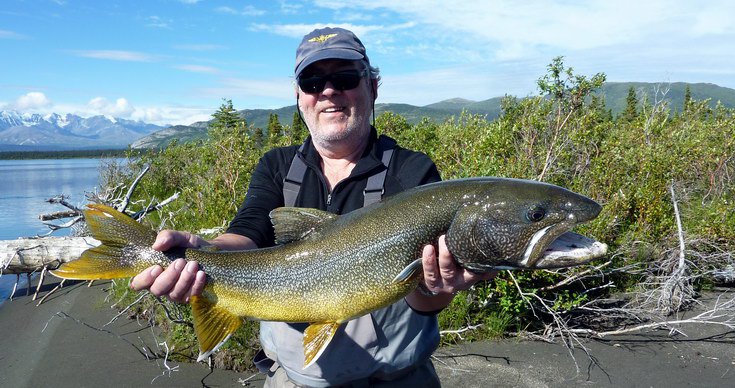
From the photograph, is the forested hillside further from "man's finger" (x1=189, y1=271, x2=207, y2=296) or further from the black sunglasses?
the black sunglasses

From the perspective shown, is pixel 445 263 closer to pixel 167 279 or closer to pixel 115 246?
pixel 167 279

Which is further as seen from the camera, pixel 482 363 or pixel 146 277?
pixel 482 363

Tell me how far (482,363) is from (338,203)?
4475 millimetres

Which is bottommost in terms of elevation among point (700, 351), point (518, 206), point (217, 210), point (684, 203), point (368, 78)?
point (700, 351)

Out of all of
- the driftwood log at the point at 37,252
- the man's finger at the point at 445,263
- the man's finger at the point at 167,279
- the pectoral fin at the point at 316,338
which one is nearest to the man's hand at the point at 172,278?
the man's finger at the point at 167,279

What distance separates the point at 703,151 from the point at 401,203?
12.9 metres

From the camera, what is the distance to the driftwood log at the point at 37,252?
759cm

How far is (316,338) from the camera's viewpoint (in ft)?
9.53

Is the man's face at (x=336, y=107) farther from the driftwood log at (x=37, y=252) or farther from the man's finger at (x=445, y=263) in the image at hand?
the driftwood log at (x=37, y=252)

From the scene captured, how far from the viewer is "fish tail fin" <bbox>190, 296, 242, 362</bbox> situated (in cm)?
304

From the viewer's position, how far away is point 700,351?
279 inches

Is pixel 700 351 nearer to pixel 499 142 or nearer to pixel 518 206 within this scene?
pixel 499 142

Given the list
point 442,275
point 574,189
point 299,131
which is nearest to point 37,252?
point 442,275

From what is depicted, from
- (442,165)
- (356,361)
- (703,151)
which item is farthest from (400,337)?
(703,151)
